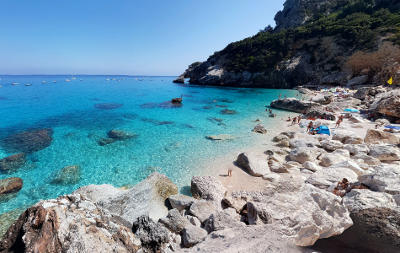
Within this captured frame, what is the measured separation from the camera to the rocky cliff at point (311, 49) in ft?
123

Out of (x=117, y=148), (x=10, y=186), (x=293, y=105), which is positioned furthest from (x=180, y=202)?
(x=293, y=105)

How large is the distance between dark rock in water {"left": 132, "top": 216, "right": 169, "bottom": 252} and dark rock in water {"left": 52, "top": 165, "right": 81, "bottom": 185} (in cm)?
604

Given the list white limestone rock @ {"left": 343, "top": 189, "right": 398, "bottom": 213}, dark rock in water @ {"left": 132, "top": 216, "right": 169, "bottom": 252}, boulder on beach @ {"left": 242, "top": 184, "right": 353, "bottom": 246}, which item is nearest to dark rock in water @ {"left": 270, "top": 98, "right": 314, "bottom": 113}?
white limestone rock @ {"left": 343, "top": 189, "right": 398, "bottom": 213}

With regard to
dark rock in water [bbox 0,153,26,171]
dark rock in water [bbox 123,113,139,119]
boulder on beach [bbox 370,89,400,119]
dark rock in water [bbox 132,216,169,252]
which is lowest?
dark rock in water [bbox 0,153,26,171]

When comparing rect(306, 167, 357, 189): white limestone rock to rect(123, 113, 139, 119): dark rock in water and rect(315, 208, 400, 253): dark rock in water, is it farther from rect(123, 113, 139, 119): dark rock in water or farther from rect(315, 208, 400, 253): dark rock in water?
rect(123, 113, 139, 119): dark rock in water

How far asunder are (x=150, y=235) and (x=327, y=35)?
199 feet

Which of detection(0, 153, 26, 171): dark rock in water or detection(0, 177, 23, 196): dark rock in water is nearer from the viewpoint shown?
detection(0, 177, 23, 196): dark rock in water

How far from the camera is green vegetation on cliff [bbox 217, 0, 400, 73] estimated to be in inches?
1438

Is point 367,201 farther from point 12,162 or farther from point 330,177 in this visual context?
point 12,162

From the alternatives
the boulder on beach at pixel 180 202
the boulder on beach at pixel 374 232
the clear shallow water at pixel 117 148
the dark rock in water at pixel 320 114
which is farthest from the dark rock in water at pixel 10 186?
the dark rock in water at pixel 320 114

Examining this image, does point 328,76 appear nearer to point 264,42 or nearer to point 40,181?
point 264,42

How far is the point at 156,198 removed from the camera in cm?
587

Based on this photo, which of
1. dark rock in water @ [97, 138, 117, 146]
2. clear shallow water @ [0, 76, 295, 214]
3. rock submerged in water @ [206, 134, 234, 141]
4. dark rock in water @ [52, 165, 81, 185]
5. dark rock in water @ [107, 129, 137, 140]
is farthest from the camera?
dark rock in water @ [107, 129, 137, 140]

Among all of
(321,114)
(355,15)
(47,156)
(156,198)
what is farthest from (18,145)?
(355,15)
